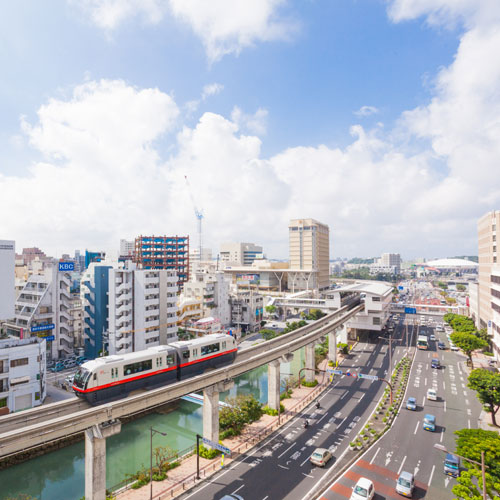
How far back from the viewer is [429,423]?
122ft

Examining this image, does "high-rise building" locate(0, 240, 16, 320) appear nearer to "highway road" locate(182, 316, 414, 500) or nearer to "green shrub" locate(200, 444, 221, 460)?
"green shrub" locate(200, 444, 221, 460)

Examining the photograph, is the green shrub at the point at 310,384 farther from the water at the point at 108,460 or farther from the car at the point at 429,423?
the car at the point at 429,423

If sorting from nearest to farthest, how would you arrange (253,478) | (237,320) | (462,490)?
(462,490), (253,478), (237,320)

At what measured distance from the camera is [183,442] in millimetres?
39938

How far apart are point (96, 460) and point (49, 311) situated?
47.2 metres

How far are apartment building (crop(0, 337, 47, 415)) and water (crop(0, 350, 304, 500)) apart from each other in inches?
406

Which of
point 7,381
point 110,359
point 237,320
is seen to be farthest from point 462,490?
point 237,320

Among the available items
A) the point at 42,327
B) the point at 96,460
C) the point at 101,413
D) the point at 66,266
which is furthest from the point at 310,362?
the point at 66,266

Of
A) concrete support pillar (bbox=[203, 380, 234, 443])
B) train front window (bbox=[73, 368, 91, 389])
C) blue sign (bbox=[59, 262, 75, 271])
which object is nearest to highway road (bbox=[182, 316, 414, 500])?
concrete support pillar (bbox=[203, 380, 234, 443])

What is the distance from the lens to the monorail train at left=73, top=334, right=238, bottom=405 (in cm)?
2708

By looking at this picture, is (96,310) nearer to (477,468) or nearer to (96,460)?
(96,460)

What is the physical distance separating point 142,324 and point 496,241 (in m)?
70.2

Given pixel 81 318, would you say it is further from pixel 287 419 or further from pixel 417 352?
pixel 417 352

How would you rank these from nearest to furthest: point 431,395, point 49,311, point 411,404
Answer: point 411,404 → point 431,395 → point 49,311
